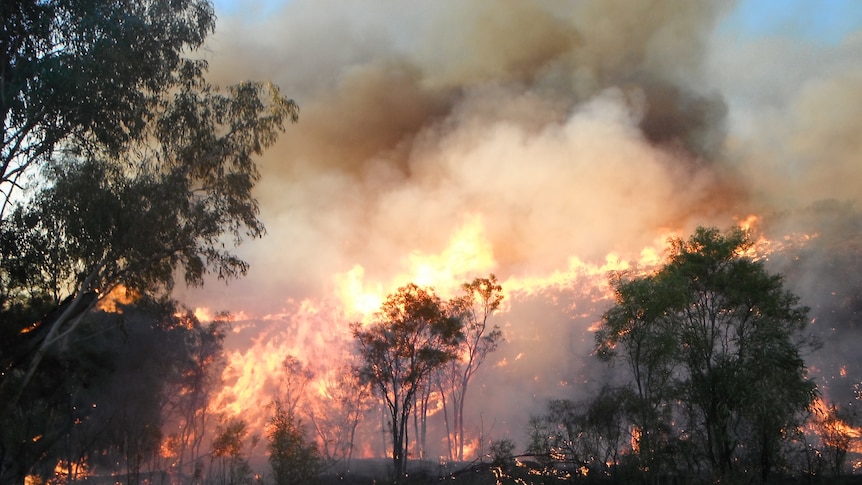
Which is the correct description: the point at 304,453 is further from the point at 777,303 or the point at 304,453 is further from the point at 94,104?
the point at 777,303

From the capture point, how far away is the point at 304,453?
26641 mm

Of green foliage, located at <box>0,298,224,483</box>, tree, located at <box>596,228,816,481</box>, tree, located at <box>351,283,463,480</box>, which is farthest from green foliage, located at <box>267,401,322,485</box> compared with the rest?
tree, located at <box>596,228,816,481</box>

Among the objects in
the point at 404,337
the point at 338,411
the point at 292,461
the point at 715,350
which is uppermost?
the point at 404,337

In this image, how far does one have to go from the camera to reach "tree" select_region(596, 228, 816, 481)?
68.7 feet

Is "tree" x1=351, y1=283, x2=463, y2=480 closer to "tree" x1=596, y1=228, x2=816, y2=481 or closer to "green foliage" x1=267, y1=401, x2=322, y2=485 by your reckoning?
"green foliage" x1=267, y1=401, x2=322, y2=485

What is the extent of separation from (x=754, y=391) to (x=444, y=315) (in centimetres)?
2037

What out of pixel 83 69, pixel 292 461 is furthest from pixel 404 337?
pixel 83 69

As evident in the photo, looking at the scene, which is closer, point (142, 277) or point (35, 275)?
point (35, 275)

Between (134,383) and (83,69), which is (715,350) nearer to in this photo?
(83,69)

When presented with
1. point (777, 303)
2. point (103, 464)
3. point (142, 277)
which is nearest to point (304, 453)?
point (142, 277)

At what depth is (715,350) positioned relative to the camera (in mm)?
26500

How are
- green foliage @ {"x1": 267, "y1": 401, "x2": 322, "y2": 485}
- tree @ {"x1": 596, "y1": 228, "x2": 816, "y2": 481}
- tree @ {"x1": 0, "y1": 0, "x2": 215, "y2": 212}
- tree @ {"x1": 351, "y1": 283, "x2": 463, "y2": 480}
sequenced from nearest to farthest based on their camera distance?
tree @ {"x1": 0, "y1": 0, "x2": 215, "y2": 212} → tree @ {"x1": 596, "y1": 228, "x2": 816, "y2": 481} → green foliage @ {"x1": 267, "y1": 401, "x2": 322, "y2": 485} → tree @ {"x1": 351, "y1": 283, "x2": 463, "y2": 480}

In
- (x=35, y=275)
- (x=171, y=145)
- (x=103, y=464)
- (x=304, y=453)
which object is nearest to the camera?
(x=35, y=275)

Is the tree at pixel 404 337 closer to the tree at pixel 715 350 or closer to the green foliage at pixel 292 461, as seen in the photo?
the green foliage at pixel 292 461
